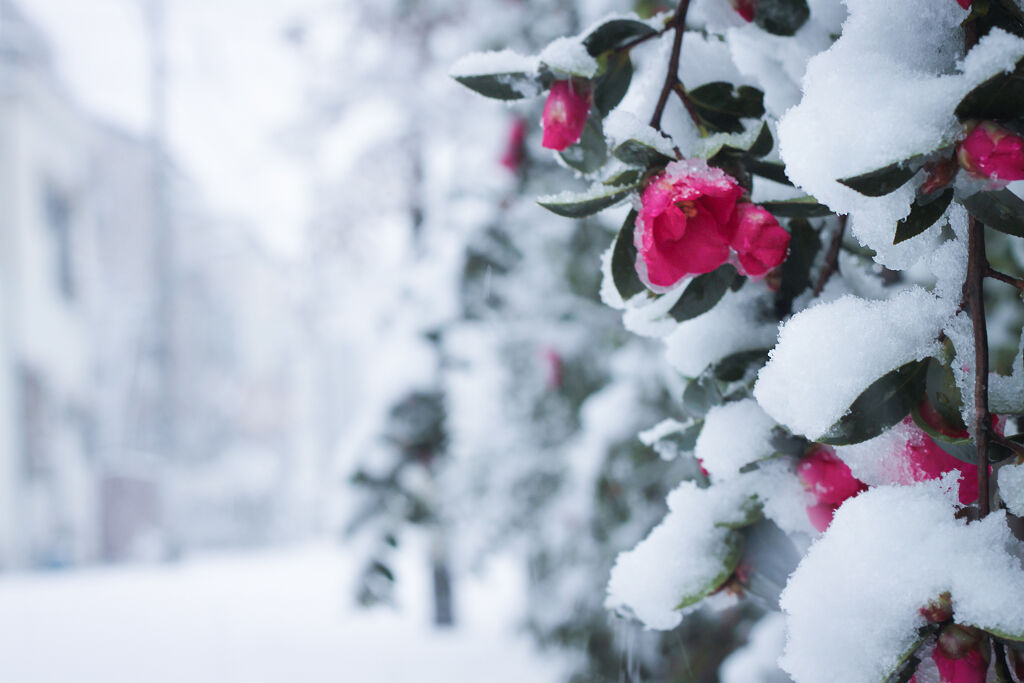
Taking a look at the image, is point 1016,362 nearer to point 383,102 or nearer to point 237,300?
point 383,102

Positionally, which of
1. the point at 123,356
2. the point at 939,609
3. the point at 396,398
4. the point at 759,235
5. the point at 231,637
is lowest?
the point at 123,356

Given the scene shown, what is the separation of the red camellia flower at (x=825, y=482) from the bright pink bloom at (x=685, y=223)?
14 centimetres

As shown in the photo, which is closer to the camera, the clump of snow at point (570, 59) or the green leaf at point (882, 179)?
the green leaf at point (882, 179)

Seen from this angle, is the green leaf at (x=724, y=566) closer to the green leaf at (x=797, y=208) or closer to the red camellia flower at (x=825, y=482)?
the red camellia flower at (x=825, y=482)

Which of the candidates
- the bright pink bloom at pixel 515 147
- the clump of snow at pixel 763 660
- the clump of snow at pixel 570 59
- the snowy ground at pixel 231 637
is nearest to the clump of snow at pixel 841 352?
the clump of snow at pixel 570 59

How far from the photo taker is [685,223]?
1.37ft

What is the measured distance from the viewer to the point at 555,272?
7.57 feet

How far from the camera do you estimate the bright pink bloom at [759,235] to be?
17.0 inches

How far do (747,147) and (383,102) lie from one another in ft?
12.3

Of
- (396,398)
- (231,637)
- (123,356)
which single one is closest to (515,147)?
(396,398)

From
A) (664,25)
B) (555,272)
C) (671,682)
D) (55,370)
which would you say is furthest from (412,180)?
(55,370)

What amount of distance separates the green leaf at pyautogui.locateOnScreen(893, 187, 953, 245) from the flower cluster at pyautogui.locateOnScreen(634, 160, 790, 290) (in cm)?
6

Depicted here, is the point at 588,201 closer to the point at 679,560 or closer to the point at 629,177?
the point at 629,177

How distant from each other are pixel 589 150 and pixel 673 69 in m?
0.08
